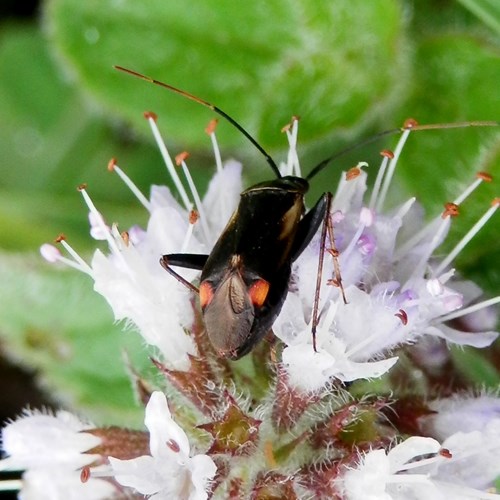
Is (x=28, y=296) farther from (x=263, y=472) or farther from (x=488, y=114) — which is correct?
(x=488, y=114)

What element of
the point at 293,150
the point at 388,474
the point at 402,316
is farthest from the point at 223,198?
the point at 388,474

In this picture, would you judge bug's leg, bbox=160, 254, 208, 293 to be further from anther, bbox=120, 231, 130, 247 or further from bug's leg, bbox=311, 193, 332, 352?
bug's leg, bbox=311, 193, 332, 352

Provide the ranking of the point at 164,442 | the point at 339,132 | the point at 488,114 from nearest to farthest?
the point at 164,442, the point at 488,114, the point at 339,132

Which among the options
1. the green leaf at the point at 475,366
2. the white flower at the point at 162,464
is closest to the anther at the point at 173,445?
the white flower at the point at 162,464

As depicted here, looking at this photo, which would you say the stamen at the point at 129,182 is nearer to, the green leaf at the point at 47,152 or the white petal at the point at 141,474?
the white petal at the point at 141,474

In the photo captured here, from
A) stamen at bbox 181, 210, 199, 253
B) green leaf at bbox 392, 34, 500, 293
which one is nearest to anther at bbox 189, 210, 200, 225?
stamen at bbox 181, 210, 199, 253

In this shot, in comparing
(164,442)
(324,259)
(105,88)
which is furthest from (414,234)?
(105,88)

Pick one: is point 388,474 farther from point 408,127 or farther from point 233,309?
point 408,127
